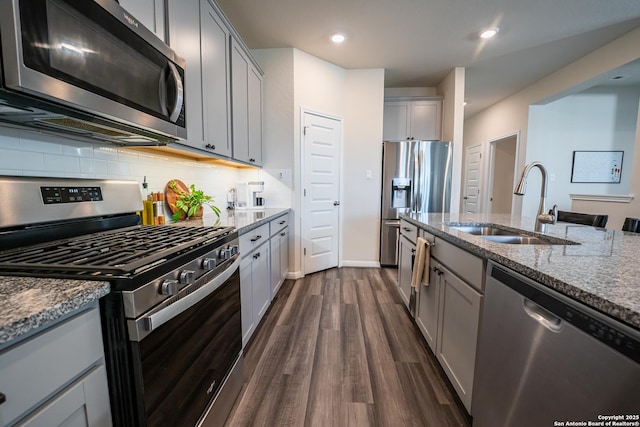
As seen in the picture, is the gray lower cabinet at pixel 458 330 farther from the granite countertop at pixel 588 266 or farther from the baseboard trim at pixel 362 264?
the baseboard trim at pixel 362 264

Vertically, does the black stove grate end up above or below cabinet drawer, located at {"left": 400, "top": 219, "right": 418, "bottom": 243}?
above

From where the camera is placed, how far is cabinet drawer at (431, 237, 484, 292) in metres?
1.14

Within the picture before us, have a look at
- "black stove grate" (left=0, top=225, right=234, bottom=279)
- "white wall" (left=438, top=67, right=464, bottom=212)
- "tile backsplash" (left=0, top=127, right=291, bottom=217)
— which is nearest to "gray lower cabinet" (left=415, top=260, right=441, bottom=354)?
"black stove grate" (left=0, top=225, right=234, bottom=279)

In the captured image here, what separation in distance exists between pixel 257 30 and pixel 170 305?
2799 mm

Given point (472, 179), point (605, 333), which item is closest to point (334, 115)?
point (605, 333)

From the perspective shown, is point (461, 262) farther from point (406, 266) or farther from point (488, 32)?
point (488, 32)

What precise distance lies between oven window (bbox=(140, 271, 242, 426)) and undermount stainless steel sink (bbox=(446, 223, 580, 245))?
4.55ft

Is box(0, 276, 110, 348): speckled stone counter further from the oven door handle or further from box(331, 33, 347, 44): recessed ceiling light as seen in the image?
box(331, 33, 347, 44): recessed ceiling light

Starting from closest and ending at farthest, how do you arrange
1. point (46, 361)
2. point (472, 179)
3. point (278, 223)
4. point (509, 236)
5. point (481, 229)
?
1. point (46, 361)
2. point (509, 236)
3. point (481, 229)
4. point (278, 223)
5. point (472, 179)

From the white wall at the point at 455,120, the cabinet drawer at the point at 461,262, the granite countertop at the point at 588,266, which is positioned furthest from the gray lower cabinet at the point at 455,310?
the white wall at the point at 455,120

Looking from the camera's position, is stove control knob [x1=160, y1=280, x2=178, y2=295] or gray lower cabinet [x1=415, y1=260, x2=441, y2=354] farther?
gray lower cabinet [x1=415, y1=260, x2=441, y2=354]

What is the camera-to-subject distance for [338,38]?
2.75 meters

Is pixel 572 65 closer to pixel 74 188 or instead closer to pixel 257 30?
pixel 257 30

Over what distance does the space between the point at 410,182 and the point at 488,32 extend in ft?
5.77
